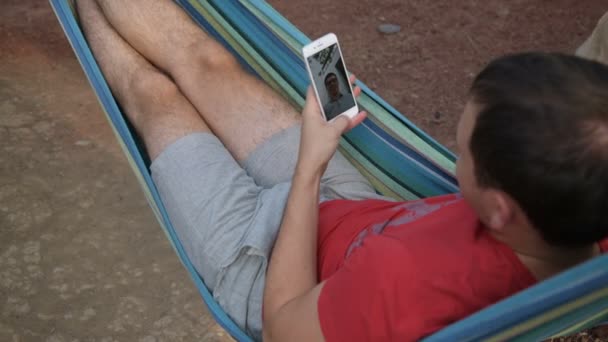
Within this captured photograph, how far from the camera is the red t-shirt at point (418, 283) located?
1.07 meters

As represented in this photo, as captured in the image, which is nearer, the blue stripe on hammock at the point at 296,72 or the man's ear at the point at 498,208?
the man's ear at the point at 498,208

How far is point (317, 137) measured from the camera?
139 centimetres

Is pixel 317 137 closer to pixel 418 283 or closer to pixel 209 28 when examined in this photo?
pixel 418 283

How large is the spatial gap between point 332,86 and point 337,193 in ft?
0.84

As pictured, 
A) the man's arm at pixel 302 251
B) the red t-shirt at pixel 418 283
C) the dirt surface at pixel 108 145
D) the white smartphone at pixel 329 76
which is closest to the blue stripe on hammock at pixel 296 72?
the white smartphone at pixel 329 76

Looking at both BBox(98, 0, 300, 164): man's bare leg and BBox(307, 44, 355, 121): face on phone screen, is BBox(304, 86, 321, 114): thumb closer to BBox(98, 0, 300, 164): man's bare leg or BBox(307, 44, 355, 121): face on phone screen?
BBox(307, 44, 355, 121): face on phone screen

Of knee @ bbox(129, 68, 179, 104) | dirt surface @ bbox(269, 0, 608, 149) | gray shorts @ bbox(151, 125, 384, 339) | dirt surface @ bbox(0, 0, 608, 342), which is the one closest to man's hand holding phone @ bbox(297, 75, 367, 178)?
gray shorts @ bbox(151, 125, 384, 339)

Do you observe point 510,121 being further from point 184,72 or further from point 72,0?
point 72,0

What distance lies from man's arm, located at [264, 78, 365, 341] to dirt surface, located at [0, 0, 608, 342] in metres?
0.86

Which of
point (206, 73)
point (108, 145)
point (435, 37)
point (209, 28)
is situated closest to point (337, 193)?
point (206, 73)

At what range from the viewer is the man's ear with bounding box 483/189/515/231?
99 cm

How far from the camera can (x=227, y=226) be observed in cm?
150

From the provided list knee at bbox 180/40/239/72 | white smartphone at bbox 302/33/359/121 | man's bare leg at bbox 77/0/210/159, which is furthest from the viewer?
knee at bbox 180/40/239/72

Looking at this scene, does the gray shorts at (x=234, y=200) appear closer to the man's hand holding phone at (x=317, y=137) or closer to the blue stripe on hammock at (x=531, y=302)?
the man's hand holding phone at (x=317, y=137)
